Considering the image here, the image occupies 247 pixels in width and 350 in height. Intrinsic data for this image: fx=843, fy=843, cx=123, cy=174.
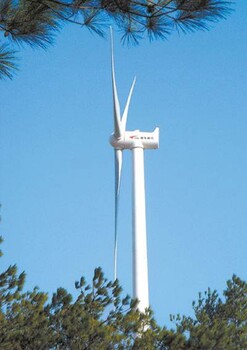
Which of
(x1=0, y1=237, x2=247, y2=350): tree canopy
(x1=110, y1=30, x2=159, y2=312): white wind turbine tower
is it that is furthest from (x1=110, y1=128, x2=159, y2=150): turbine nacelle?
(x1=0, y1=237, x2=247, y2=350): tree canopy

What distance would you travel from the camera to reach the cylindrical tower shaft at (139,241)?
19.2m

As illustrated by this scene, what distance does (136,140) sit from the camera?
74.4ft

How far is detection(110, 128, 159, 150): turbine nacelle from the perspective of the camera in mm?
22500

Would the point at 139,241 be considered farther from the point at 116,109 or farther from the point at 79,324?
the point at 79,324

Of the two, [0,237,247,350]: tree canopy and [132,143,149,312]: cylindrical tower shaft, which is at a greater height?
[132,143,149,312]: cylindrical tower shaft

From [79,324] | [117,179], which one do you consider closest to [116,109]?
[117,179]

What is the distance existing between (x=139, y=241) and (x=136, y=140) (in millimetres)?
3805

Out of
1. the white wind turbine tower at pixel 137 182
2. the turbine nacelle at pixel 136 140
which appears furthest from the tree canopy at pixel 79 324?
the turbine nacelle at pixel 136 140

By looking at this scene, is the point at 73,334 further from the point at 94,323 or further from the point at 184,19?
the point at 184,19

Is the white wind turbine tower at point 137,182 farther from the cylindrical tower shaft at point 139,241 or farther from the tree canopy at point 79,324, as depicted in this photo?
the tree canopy at point 79,324

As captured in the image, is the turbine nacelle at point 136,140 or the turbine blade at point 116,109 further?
the turbine nacelle at point 136,140

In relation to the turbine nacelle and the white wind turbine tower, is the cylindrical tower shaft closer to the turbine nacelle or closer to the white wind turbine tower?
the white wind turbine tower

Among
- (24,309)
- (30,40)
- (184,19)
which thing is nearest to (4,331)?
(24,309)

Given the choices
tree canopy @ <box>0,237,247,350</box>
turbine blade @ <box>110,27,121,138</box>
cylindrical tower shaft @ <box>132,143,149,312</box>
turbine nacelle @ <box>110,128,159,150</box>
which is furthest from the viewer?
turbine nacelle @ <box>110,128,159,150</box>
